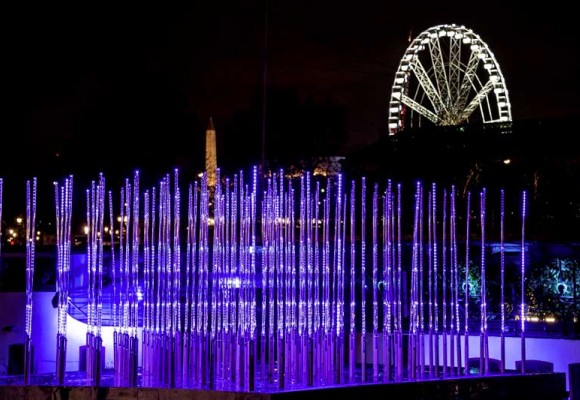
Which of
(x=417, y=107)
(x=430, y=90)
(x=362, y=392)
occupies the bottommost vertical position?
(x=362, y=392)

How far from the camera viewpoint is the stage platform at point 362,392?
10.0 m

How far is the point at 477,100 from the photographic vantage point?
26.6 m

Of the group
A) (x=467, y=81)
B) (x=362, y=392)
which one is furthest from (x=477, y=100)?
(x=362, y=392)

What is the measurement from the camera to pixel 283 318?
1383 centimetres

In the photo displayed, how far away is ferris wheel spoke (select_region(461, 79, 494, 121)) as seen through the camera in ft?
85.7

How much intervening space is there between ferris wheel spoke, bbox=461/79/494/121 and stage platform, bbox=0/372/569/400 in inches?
607

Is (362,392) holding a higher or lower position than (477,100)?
lower

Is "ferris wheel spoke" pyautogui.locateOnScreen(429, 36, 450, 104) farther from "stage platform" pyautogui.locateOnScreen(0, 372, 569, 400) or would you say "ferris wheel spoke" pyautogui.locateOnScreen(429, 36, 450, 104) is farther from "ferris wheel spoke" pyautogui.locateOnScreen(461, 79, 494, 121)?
"stage platform" pyautogui.locateOnScreen(0, 372, 569, 400)

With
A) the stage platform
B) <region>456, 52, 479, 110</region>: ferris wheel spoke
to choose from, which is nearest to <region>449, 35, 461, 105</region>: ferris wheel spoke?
<region>456, 52, 479, 110</region>: ferris wheel spoke

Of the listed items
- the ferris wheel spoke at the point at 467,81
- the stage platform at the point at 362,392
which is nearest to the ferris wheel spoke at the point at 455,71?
the ferris wheel spoke at the point at 467,81

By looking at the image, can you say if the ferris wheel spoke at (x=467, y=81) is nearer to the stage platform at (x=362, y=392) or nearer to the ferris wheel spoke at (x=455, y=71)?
the ferris wheel spoke at (x=455, y=71)

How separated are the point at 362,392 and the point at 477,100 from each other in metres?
17.6

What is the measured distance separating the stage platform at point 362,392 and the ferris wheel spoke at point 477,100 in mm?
15416

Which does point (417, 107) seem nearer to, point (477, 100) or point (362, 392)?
point (477, 100)
